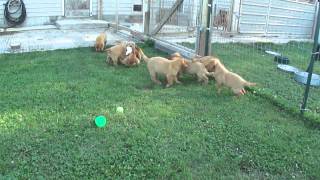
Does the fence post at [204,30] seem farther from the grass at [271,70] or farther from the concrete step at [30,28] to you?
the concrete step at [30,28]

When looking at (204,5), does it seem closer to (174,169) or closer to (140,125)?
(140,125)

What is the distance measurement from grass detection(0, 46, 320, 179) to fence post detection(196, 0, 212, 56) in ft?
3.09

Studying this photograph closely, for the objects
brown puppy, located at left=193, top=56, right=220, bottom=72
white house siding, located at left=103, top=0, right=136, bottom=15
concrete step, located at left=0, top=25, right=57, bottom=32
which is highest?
white house siding, located at left=103, top=0, right=136, bottom=15

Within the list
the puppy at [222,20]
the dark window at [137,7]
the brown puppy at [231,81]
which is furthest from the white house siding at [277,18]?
the brown puppy at [231,81]

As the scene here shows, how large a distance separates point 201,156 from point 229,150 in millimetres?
338

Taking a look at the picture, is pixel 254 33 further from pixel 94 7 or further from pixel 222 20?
pixel 94 7

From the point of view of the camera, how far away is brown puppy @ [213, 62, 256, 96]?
18.6ft

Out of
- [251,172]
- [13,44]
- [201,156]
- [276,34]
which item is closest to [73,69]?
[13,44]

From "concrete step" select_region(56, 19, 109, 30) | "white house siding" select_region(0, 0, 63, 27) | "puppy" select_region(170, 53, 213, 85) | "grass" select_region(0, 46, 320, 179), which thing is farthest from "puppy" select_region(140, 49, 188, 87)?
"white house siding" select_region(0, 0, 63, 27)

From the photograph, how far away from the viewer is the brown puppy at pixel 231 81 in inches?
223

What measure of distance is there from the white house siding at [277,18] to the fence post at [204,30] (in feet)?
14.7

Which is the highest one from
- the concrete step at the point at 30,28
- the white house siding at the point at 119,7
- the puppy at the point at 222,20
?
the white house siding at the point at 119,7

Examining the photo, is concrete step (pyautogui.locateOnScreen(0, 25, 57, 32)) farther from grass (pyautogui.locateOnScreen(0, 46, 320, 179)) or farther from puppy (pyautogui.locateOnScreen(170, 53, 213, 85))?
puppy (pyautogui.locateOnScreen(170, 53, 213, 85))

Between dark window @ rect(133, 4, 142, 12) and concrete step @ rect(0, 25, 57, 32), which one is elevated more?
dark window @ rect(133, 4, 142, 12)
